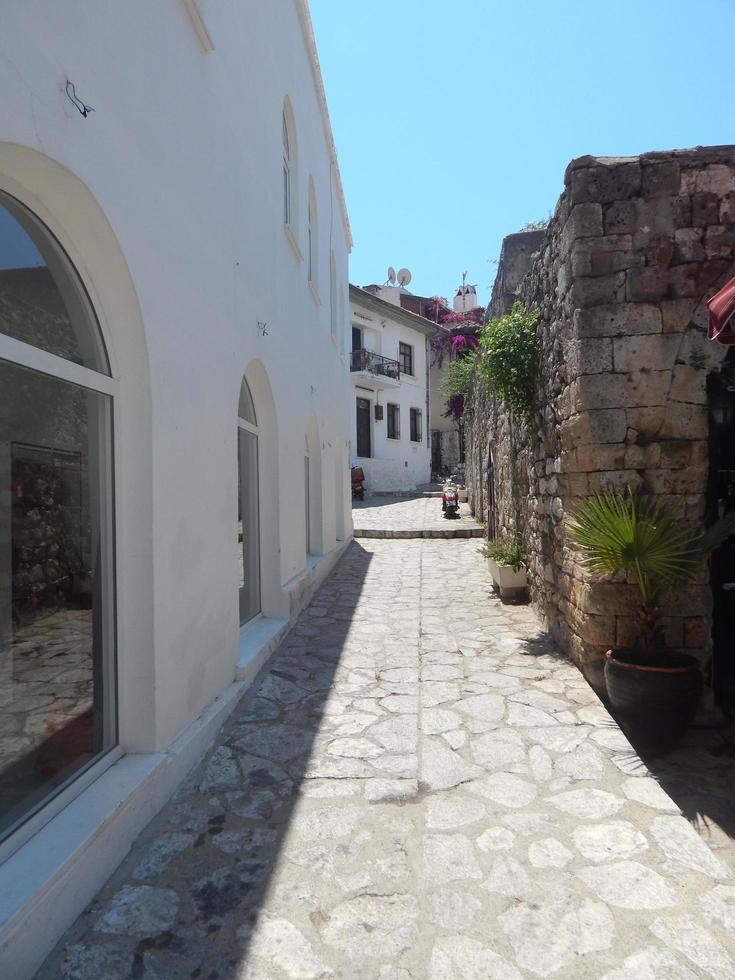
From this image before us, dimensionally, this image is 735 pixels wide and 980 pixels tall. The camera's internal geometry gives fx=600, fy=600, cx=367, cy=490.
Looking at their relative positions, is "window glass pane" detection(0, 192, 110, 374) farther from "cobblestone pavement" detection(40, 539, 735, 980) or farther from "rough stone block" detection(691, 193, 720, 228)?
"rough stone block" detection(691, 193, 720, 228)

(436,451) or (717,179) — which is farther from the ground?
(717,179)

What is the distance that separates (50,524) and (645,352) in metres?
3.89

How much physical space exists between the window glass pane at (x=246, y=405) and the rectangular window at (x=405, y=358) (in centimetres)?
2116

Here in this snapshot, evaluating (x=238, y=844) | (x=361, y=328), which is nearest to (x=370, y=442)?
(x=361, y=328)

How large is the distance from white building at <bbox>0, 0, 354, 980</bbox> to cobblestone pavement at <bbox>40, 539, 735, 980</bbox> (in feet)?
0.88

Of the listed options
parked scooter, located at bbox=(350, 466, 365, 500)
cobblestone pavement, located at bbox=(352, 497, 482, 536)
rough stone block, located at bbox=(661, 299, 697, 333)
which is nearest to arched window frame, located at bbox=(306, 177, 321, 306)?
rough stone block, located at bbox=(661, 299, 697, 333)

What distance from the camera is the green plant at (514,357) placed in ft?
18.9

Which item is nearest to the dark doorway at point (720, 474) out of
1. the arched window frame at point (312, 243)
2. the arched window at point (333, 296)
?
the arched window frame at point (312, 243)

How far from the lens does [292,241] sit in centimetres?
635

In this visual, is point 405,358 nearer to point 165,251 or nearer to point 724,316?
point 724,316

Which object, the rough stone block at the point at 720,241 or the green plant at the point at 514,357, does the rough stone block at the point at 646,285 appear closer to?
the rough stone block at the point at 720,241

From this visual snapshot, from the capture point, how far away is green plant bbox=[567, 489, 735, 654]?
12.7 ft

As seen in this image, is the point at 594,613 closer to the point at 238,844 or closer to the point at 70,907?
the point at 238,844

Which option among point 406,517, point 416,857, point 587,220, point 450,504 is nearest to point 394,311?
point 406,517
